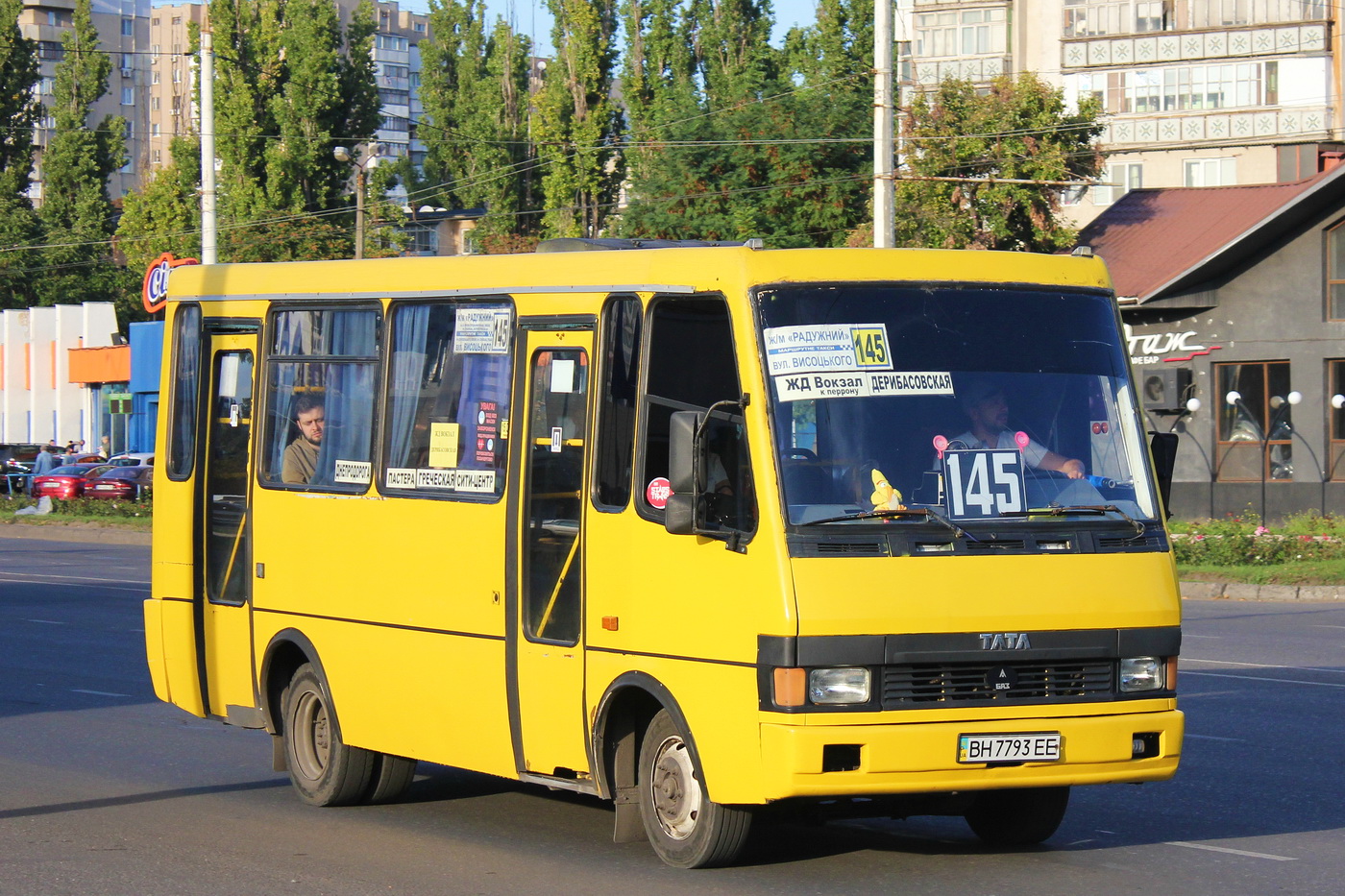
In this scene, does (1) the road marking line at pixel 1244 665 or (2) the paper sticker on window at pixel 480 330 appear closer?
(2) the paper sticker on window at pixel 480 330

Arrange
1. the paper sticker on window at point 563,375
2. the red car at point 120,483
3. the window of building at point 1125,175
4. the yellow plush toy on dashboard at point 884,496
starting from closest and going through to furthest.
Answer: the yellow plush toy on dashboard at point 884,496 < the paper sticker on window at point 563,375 < the red car at point 120,483 < the window of building at point 1125,175

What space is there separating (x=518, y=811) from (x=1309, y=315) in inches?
1215

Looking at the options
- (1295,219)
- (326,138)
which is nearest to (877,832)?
(1295,219)

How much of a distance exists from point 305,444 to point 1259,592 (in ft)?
51.9

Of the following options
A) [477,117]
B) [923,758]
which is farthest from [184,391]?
[477,117]

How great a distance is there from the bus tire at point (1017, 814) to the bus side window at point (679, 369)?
1.95m

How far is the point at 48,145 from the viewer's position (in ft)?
271

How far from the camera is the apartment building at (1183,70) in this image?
56906mm

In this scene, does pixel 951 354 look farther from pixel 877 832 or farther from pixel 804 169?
pixel 804 169

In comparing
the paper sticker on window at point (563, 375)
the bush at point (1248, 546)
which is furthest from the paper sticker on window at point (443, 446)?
the bush at point (1248, 546)

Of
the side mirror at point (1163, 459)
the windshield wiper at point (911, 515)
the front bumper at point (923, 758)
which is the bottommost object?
the front bumper at point (923, 758)

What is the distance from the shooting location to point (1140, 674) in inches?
282

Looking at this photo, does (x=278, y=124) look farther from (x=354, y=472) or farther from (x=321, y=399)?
(x=354, y=472)

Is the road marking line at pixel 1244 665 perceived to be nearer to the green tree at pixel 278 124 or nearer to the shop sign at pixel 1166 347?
the shop sign at pixel 1166 347
